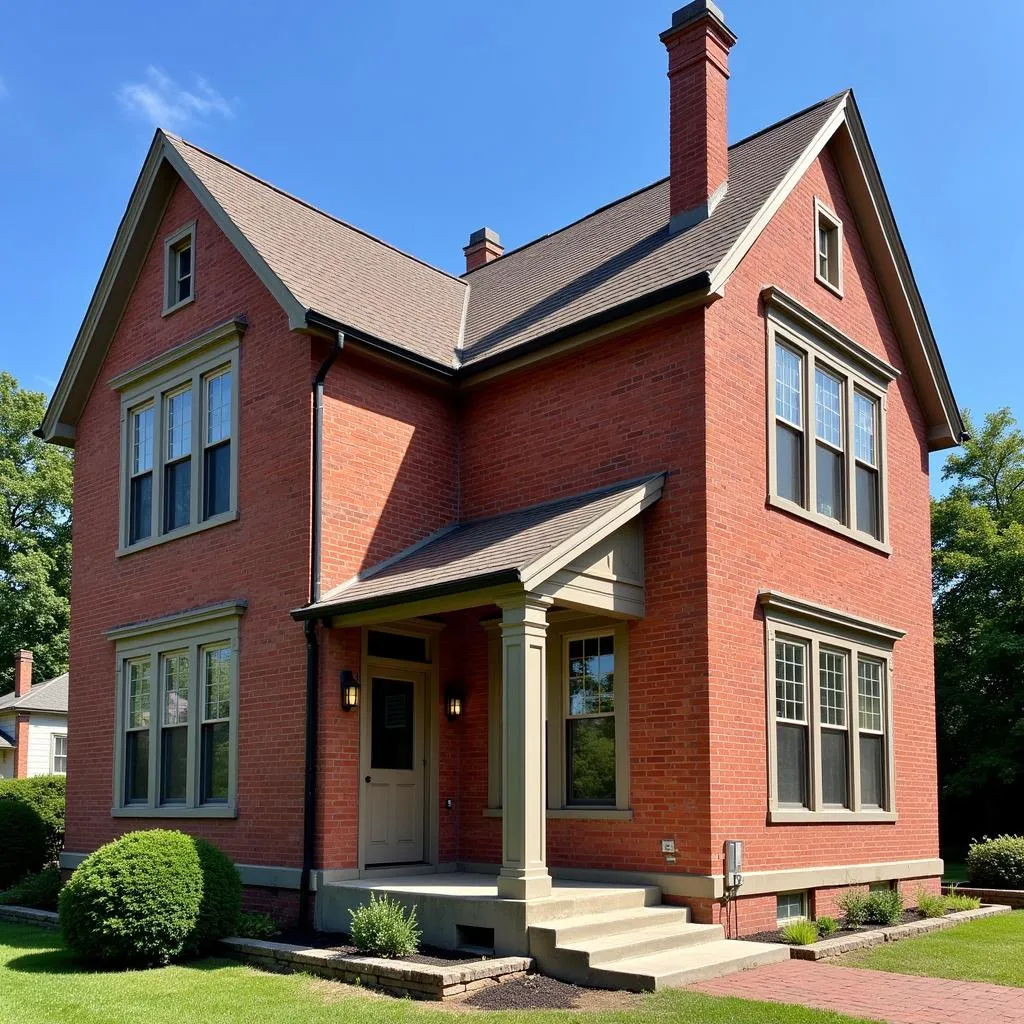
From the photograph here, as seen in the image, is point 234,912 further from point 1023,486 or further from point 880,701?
point 1023,486

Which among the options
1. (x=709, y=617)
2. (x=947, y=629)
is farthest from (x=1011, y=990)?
(x=947, y=629)

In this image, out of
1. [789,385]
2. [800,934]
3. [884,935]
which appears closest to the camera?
[800,934]

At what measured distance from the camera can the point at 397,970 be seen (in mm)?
9273

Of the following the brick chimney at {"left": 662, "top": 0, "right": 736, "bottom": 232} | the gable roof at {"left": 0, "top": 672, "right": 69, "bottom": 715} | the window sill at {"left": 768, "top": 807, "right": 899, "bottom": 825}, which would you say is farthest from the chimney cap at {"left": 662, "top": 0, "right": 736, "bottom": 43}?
the gable roof at {"left": 0, "top": 672, "right": 69, "bottom": 715}

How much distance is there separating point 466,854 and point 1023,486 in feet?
76.7

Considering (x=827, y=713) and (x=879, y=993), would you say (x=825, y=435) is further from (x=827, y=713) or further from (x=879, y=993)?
(x=879, y=993)

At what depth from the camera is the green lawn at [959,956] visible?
9977 mm

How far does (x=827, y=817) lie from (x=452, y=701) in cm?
437

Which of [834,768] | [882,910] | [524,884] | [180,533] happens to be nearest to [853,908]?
[882,910]

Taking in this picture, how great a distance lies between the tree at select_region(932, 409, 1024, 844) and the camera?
82.9 ft

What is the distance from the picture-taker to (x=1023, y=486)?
1227 inches

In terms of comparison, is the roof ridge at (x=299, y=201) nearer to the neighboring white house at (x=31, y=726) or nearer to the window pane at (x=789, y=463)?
the window pane at (x=789, y=463)

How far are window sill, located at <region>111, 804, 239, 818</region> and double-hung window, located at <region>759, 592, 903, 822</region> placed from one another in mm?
6081

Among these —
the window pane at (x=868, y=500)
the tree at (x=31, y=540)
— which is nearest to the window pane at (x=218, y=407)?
the window pane at (x=868, y=500)
